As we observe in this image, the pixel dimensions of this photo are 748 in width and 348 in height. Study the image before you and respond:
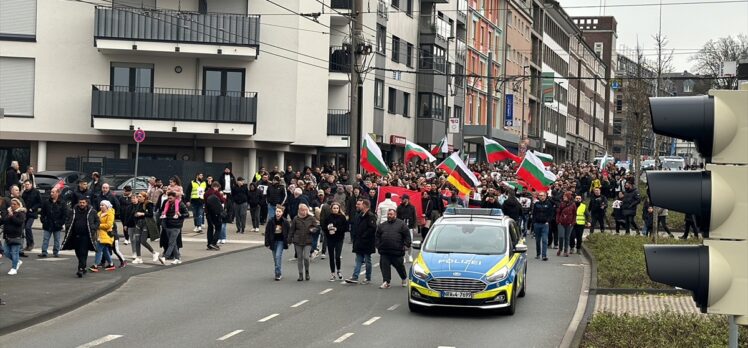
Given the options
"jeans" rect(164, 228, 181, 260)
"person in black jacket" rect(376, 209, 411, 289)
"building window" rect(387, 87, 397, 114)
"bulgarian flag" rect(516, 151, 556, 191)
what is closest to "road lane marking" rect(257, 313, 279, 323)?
"person in black jacket" rect(376, 209, 411, 289)

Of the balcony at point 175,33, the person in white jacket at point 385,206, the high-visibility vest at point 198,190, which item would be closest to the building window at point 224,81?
the balcony at point 175,33

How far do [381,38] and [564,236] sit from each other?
29.1m

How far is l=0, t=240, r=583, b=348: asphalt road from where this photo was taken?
48.5 feet

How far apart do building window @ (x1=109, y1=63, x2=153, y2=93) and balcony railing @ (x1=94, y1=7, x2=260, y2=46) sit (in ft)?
5.68

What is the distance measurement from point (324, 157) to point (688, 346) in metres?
38.8

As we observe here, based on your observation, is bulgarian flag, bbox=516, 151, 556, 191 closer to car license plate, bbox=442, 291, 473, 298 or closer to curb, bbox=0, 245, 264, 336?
curb, bbox=0, 245, 264, 336

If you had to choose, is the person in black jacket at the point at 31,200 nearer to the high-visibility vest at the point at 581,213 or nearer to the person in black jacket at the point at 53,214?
the person in black jacket at the point at 53,214

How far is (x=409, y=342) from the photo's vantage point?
1484cm

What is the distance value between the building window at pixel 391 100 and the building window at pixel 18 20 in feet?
73.3

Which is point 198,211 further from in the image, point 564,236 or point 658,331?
point 658,331

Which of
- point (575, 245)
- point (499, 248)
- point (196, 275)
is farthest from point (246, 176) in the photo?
point (499, 248)

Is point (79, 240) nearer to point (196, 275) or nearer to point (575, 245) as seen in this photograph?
point (196, 275)

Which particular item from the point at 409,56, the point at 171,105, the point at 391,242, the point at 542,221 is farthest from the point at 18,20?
the point at 409,56

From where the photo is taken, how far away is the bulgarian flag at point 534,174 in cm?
3425
